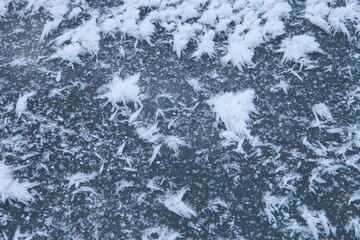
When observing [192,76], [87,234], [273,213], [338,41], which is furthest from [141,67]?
[338,41]

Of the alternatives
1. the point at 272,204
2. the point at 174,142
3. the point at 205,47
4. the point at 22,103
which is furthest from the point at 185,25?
the point at 272,204

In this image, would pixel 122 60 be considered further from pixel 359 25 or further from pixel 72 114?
pixel 359 25

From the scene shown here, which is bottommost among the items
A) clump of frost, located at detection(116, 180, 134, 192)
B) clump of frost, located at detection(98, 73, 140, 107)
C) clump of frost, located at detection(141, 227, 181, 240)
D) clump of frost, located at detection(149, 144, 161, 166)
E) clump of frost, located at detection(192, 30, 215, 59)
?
clump of frost, located at detection(141, 227, 181, 240)

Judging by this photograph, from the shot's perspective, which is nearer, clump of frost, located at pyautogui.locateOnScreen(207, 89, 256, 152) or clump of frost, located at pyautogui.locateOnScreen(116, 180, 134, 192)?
clump of frost, located at pyautogui.locateOnScreen(116, 180, 134, 192)

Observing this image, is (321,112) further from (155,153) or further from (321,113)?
(155,153)

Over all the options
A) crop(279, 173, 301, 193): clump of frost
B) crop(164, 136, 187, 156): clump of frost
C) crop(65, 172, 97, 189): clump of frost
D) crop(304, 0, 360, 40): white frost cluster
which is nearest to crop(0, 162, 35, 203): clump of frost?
crop(65, 172, 97, 189): clump of frost

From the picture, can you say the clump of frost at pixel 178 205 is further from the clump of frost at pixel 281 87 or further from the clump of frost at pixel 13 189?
the clump of frost at pixel 281 87

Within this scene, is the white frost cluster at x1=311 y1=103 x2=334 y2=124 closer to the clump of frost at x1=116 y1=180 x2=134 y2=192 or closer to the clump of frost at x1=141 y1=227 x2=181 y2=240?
the clump of frost at x1=141 y1=227 x2=181 y2=240
